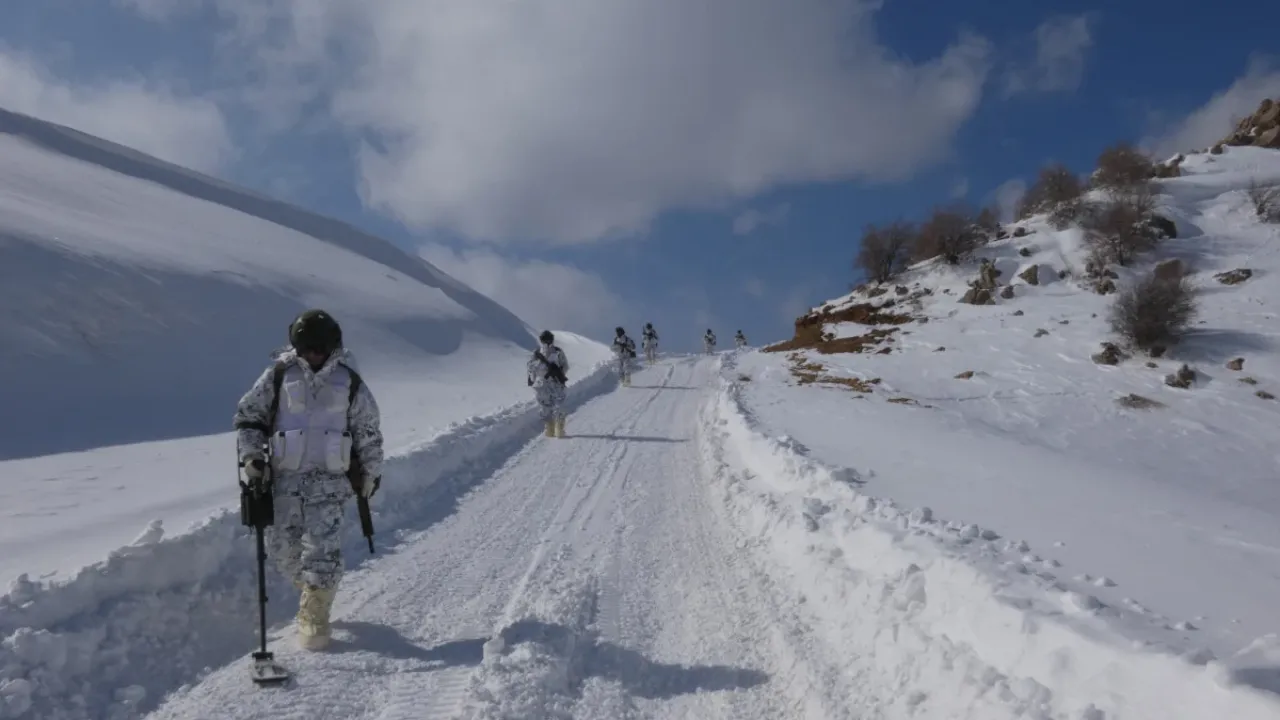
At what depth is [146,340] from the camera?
1950 cm

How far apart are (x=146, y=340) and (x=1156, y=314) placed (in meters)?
33.3

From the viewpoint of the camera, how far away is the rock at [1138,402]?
2197 cm

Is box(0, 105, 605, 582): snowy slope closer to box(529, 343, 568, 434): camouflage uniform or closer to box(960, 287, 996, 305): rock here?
box(529, 343, 568, 434): camouflage uniform

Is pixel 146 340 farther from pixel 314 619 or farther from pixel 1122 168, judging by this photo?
pixel 1122 168

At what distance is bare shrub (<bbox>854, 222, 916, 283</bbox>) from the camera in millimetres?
49250

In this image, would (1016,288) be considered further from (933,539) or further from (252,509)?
(252,509)

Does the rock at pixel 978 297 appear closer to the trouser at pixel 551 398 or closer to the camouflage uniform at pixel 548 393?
the camouflage uniform at pixel 548 393

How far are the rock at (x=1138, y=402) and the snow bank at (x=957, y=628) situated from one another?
64.0ft

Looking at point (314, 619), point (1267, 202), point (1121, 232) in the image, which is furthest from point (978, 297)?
point (314, 619)

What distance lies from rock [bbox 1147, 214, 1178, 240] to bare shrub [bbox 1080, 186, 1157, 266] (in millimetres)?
151

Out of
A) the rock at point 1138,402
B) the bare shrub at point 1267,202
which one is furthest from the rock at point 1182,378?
the bare shrub at point 1267,202

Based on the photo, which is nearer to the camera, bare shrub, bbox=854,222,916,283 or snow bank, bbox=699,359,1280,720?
snow bank, bbox=699,359,1280,720

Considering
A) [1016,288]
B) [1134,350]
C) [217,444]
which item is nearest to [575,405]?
[217,444]

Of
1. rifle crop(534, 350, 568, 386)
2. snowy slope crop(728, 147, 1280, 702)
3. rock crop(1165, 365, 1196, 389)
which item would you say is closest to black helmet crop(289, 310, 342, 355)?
snowy slope crop(728, 147, 1280, 702)
